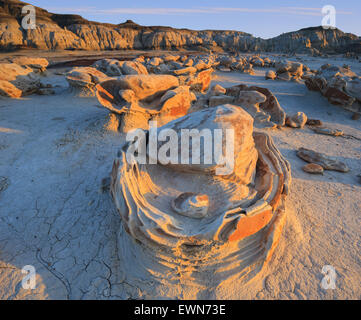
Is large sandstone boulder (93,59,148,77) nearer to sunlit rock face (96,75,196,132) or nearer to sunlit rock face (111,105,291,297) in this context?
sunlit rock face (96,75,196,132)

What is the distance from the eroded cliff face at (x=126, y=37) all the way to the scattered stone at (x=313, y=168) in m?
23.7

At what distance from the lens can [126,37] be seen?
85.4 feet

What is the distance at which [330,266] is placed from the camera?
1819mm

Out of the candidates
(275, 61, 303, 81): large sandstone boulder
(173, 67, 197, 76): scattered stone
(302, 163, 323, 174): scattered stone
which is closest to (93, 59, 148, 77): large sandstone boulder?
(173, 67, 197, 76): scattered stone

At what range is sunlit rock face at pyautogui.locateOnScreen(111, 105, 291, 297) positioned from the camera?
5.26 feet

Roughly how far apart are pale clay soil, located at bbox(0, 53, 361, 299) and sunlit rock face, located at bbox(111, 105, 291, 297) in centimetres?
15

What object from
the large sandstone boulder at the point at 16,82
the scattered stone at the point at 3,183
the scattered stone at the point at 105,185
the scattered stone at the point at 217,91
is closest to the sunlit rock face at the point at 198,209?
the scattered stone at the point at 105,185

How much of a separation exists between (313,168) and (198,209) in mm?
2374

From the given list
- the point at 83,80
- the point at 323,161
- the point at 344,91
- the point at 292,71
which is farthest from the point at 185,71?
the point at 323,161

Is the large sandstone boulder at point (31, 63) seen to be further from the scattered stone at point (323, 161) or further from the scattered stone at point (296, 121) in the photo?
the scattered stone at point (323, 161)

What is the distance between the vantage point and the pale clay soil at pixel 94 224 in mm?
1667

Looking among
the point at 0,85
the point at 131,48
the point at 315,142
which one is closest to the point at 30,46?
the point at 131,48

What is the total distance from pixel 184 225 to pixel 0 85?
6.89 m

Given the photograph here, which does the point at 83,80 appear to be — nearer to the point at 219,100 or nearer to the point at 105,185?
the point at 219,100
